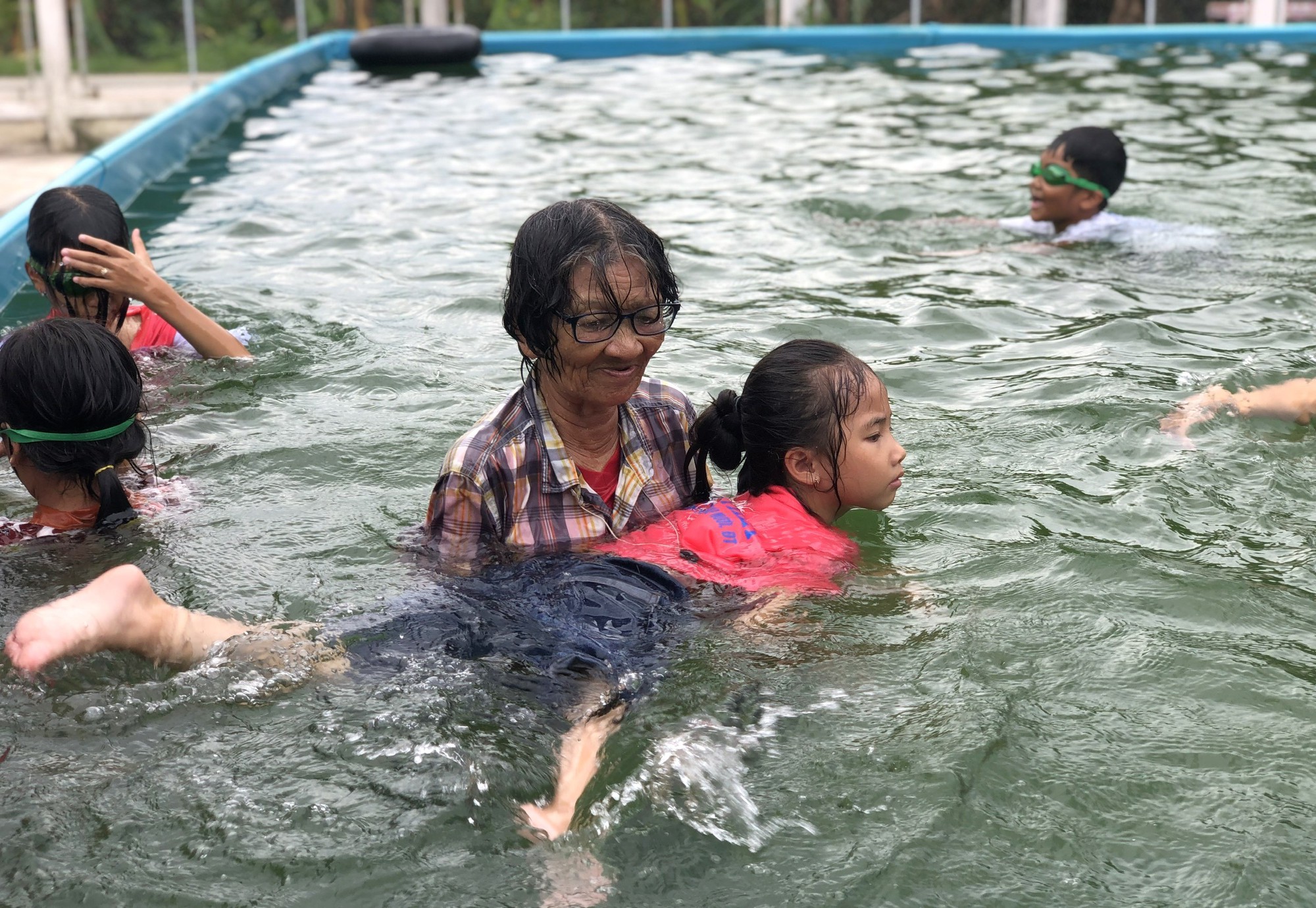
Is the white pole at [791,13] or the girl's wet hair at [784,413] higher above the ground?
the white pole at [791,13]

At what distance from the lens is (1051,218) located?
7016mm

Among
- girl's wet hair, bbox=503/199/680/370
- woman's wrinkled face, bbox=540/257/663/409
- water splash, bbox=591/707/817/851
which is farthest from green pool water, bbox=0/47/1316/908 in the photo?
girl's wet hair, bbox=503/199/680/370

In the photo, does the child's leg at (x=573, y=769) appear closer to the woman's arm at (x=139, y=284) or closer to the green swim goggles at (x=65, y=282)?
the woman's arm at (x=139, y=284)

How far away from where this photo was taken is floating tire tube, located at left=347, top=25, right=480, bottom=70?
13.5 metres

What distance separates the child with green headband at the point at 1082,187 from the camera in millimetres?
6895

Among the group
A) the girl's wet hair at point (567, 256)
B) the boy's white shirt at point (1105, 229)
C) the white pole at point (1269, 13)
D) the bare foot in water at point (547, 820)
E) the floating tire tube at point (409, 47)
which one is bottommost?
the bare foot in water at point (547, 820)

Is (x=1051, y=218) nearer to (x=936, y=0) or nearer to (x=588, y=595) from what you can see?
(x=588, y=595)

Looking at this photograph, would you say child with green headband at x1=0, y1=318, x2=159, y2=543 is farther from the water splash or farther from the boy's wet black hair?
the boy's wet black hair

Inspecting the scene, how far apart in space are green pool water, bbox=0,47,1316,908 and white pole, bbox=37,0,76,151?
5940 mm

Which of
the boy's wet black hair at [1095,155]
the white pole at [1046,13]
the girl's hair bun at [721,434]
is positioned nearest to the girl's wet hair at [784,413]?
the girl's hair bun at [721,434]

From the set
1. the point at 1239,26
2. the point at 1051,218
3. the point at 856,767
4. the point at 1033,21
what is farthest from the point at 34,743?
the point at 1033,21

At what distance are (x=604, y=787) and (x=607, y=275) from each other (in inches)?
44.2

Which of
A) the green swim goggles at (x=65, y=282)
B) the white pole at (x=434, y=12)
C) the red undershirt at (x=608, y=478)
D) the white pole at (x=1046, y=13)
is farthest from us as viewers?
the white pole at (x=434, y=12)

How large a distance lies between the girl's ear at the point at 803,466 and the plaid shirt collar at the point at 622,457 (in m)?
0.37
